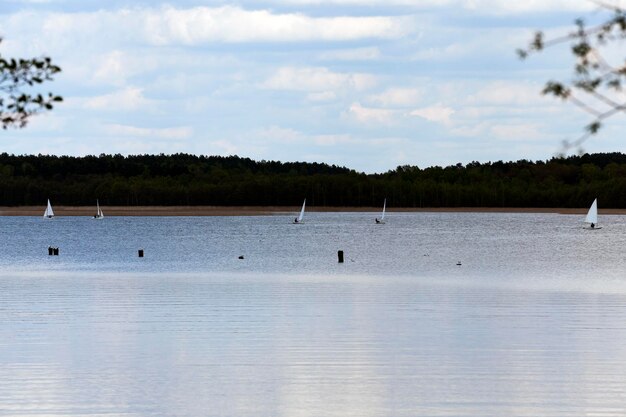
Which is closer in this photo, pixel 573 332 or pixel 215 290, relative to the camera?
pixel 573 332

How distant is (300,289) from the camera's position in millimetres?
34844

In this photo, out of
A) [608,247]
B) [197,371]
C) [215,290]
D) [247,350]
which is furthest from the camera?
[608,247]

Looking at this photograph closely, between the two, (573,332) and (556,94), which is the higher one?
(556,94)

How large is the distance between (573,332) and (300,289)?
13999mm

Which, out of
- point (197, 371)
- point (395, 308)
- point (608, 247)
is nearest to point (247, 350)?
point (197, 371)

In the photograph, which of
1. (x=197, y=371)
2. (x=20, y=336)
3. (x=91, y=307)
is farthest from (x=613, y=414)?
(x=91, y=307)

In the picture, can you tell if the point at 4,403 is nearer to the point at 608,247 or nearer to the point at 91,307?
the point at 91,307

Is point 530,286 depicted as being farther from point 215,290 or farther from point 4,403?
point 4,403

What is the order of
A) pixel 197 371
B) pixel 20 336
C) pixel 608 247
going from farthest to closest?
1. pixel 608 247
2. pixel 20 336
3. pixel 197 371

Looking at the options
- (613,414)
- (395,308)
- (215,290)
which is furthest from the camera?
(215,290)

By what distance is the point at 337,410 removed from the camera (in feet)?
45.7

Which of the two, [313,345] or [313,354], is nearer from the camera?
[313,354]

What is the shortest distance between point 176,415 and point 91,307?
48.7 feet

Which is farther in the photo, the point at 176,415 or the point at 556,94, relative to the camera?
the point at 176,415
